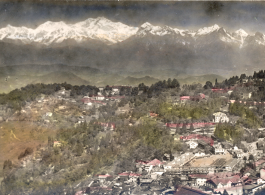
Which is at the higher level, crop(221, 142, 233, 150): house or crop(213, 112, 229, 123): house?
crop(213, 112, 229, 123): house

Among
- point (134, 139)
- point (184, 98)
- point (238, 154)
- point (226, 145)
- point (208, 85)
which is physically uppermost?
point (208, 85)

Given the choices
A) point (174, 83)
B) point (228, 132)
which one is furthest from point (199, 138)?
point (174, 83)

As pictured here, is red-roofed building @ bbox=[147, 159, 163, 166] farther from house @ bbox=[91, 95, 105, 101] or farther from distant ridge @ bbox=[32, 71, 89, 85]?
distant ridge @ bbox=[32, 71, 89, 85]

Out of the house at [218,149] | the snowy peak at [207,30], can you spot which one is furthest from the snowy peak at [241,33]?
the house at [218,149]

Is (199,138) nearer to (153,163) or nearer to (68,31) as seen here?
(153,163)

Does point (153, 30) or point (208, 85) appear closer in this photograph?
point (153, 30)

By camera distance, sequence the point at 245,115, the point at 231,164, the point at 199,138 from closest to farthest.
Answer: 1. the point at 231,164
2. the point at 199,138
3. the point at 245,115

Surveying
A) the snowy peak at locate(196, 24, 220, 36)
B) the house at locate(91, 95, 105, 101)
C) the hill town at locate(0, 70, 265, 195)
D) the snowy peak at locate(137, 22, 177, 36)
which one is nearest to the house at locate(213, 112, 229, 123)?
the hill town at locate(0, 70, 265, 195)

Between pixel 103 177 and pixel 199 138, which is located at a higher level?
pixel 199 138

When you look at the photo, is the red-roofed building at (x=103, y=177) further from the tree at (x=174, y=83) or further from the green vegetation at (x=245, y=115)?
the green vegetation at (x=245, y=115)
